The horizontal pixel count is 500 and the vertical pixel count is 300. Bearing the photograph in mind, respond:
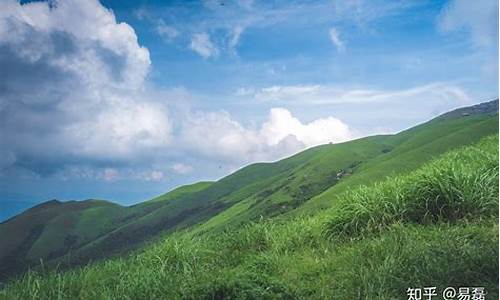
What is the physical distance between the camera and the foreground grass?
21.9ft

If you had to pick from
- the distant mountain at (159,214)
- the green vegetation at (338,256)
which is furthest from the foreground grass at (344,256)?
Answer: the distant mountain at (159,214)

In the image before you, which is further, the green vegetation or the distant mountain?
the distant mountain

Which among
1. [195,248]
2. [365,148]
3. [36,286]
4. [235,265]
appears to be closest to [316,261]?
[235,265]

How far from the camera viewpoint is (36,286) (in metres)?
7.84

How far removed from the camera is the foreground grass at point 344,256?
6676mm

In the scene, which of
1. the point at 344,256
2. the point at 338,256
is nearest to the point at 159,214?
the point at 338,256

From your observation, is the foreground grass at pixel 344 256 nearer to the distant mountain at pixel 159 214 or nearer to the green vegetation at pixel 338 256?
the green vegetation at pixel 338 256

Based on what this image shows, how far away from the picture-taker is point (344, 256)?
26.6 feet

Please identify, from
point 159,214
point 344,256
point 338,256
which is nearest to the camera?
point 344,256

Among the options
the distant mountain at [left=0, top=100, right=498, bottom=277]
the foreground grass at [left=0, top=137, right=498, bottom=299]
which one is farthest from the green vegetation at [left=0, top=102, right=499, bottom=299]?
the distant mountain at [left=0, top=100, right=498, bottom=277]

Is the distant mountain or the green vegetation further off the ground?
the distant mountain

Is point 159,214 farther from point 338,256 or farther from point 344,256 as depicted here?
point 344,256

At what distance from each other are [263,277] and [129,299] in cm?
157

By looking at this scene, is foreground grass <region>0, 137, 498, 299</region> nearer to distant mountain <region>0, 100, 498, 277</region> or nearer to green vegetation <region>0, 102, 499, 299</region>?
green vegetation <region>0, 102, 499, 299</region>
